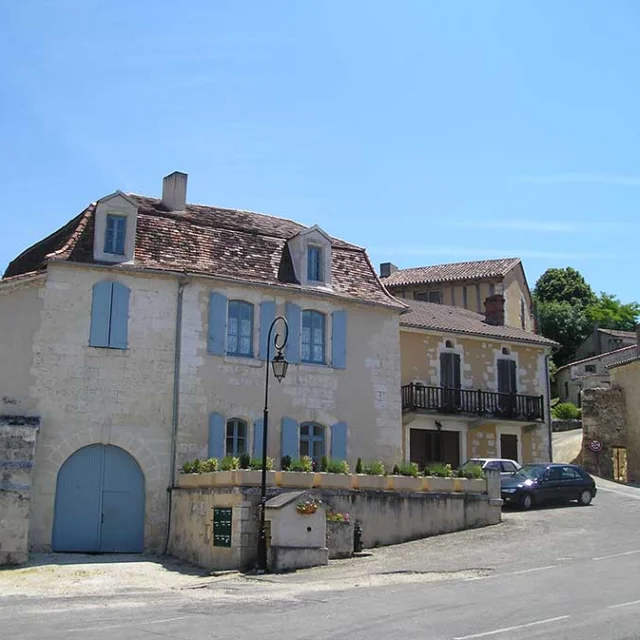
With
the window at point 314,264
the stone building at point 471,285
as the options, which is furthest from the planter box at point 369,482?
the stone building at point 471,285

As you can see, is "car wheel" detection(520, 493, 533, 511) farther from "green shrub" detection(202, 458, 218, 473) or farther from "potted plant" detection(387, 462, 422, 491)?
"green shrub" detection(202, 458, 218, 473)

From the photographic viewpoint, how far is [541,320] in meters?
63.3

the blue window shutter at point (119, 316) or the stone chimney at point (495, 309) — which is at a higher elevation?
the stone chimney at point (495, 309)

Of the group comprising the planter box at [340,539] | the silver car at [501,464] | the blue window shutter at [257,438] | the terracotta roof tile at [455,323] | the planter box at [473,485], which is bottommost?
the planter box at [340,539]

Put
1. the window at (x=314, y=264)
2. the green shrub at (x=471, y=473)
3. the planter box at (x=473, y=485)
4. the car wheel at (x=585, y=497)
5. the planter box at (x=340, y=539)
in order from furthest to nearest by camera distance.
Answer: the car wheel at (x=585, y=497)
the window at (x=314, y=264)
the green shrub at (x=471, y=473)
the planter box at (x=473, y=485)
the planter box at (x=340, y=539)

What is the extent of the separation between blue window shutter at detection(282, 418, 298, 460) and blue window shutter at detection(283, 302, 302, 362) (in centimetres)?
158

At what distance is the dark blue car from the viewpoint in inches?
969

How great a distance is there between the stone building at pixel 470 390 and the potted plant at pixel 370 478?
27.4ft

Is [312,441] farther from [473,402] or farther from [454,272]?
[454,272]

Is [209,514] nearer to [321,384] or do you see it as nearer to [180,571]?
[180,571]

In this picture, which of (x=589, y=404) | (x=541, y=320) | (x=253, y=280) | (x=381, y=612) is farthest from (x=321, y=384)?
(x=541, y=320)

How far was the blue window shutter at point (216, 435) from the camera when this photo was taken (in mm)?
21750

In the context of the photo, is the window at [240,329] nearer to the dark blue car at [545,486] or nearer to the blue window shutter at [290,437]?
the blue window shutter at [290,437]

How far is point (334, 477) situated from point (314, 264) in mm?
6848
